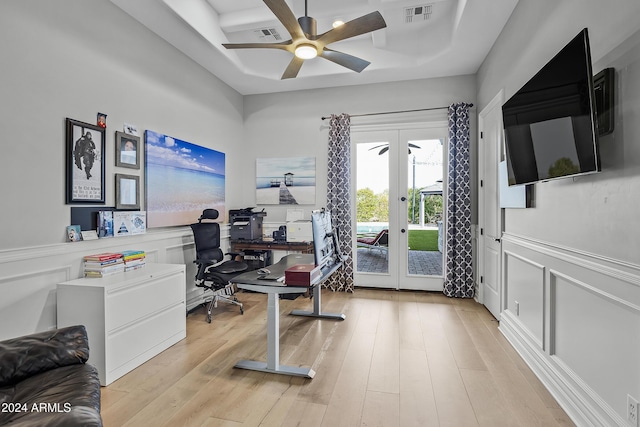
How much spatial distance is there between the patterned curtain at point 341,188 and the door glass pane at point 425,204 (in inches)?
34.9

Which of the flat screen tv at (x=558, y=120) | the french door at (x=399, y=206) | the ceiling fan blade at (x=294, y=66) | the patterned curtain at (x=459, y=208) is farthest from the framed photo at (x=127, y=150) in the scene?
the patterned curtain at (x=459, y=208)

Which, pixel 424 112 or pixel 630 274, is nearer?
pixel 630 274

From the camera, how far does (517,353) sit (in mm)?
2828

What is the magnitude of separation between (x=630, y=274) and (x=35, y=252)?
3.59 metres

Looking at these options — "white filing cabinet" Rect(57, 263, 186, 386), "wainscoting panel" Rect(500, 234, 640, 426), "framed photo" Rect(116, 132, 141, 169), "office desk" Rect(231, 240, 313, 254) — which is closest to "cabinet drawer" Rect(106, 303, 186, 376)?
"white filing cabinet" Rect(57, 263, 186, 386)

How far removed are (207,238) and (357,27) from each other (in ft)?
9.35

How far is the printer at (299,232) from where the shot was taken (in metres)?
4.68

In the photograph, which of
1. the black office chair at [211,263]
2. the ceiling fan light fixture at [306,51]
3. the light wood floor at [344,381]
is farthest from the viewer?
the black office chair at [211,263]

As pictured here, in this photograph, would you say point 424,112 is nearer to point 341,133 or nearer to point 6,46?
point 341,133

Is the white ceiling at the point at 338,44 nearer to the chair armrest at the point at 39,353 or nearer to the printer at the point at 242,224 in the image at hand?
the printer at the point at 242,224

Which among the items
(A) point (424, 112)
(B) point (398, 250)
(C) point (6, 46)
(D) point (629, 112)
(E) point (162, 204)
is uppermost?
(A) point (424, 112)

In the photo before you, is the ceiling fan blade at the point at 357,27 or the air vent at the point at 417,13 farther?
the air vent at the point at 417,13

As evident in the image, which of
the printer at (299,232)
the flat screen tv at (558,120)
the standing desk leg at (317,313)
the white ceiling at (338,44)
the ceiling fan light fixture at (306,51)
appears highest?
the white ceiling at (338,44)

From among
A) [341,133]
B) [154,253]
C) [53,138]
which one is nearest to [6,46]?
[53,138]
